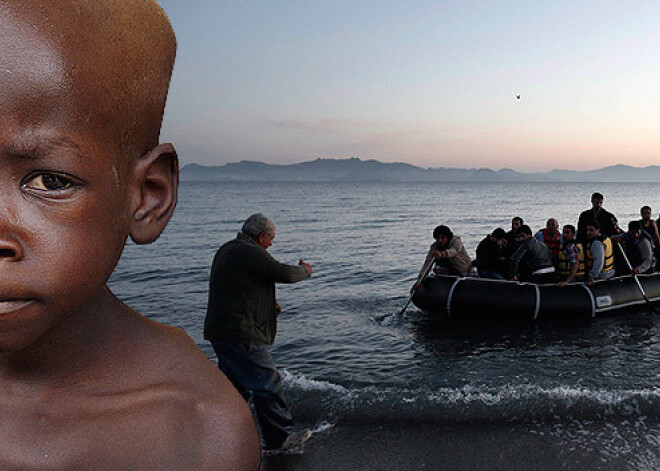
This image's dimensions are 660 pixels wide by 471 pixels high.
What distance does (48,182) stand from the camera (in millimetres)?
786

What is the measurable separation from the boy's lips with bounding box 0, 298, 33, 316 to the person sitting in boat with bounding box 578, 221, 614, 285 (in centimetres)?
1208

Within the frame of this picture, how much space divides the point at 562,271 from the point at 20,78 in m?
12.7

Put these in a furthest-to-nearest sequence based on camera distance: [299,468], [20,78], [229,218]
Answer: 1. [229,218]
2. [299,468]
3. [20,78]

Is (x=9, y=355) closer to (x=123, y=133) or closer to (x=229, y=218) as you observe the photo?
(x=123, y=133)

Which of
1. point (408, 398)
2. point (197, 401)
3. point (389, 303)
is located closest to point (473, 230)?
point (389, 303)

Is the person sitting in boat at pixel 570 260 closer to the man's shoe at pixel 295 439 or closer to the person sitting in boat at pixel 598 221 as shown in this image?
the person sitting in boat at pixel 598 221

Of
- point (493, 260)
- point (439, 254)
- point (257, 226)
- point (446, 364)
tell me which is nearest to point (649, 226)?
point (493, 260)

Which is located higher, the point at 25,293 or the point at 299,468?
the point at 25,293

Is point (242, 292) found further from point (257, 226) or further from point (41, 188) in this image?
point (41, 188)

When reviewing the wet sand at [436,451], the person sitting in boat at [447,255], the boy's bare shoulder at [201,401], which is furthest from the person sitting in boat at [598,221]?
the boy's bare shoulder at [201,401]

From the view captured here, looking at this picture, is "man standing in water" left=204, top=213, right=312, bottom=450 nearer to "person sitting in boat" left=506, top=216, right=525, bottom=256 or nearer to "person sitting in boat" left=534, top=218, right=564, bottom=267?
"person sitting in boat" left=506, top=216, right=525, bottom=256

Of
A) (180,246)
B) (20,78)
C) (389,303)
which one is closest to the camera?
(20,78)

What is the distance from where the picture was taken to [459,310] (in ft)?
38.8

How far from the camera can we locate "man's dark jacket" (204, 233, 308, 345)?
4762 mm
